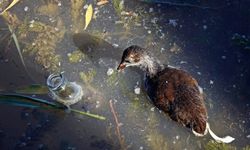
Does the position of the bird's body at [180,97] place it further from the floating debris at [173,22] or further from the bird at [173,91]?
the floating debris at [173,22]

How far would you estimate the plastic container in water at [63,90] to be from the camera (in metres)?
5.09

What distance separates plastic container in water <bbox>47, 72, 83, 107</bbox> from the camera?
201 inches

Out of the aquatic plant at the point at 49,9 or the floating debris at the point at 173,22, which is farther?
the aquatic plant at the point at 49,9

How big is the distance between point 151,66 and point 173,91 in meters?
0.48

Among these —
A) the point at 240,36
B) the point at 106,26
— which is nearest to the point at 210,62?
the point at 240,36

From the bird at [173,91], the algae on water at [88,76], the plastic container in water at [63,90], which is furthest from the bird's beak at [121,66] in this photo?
the plastic container in water at [63,90]

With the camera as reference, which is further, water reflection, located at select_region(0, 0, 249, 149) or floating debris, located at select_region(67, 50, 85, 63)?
floating debris, located at select_region(67, 50, 85, 63)

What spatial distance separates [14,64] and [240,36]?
275cm

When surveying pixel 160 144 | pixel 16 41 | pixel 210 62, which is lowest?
pixel 160 144

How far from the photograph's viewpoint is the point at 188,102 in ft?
15.3

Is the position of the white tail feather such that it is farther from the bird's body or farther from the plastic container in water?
the plastic container in water

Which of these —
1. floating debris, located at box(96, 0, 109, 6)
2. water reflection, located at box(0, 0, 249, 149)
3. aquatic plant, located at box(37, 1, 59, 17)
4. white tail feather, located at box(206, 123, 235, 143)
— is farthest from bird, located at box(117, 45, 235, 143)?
aquatic plant, located at box(37, 1, 59, 17)

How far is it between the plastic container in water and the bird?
0.55 meters

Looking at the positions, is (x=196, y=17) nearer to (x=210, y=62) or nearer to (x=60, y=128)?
(x=210, y=62)
